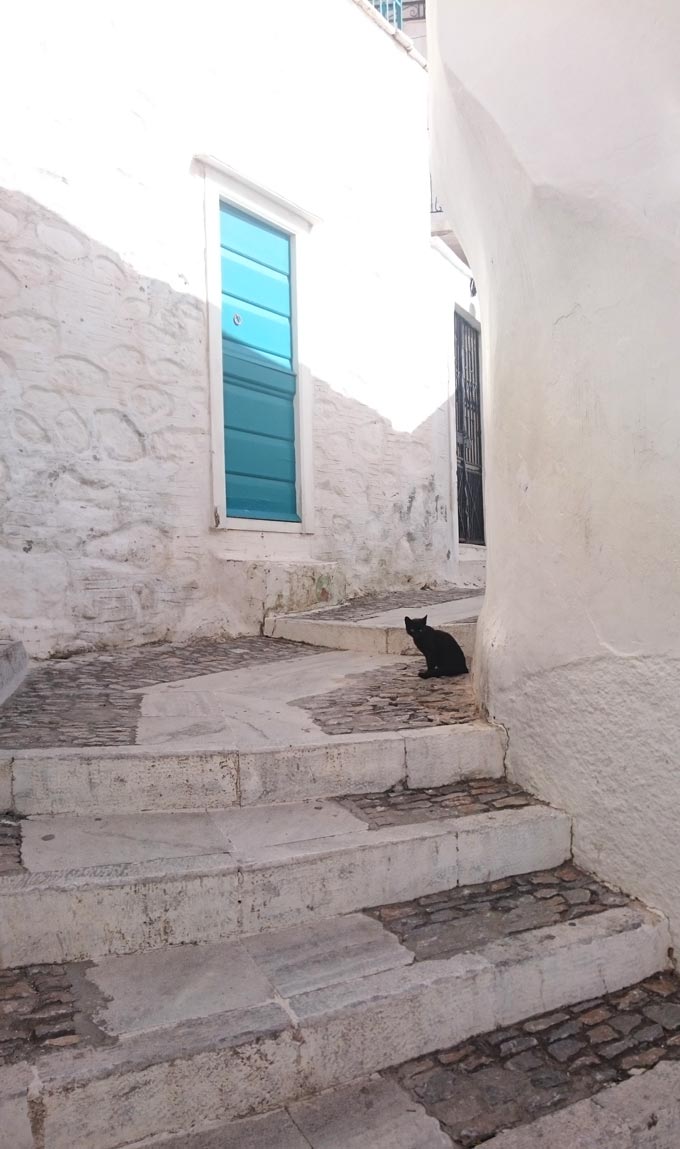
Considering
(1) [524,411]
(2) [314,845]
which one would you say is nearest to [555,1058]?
(2) [314,845]

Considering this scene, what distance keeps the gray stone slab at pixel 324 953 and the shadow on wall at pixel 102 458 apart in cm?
315

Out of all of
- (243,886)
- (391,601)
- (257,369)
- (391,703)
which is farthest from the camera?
(391,601)

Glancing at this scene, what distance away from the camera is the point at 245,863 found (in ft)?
6.88

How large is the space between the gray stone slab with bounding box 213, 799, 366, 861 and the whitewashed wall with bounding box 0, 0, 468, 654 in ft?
8.82

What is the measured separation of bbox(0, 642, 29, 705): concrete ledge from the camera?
12.0 ft

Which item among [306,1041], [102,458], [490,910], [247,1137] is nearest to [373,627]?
[102,458]

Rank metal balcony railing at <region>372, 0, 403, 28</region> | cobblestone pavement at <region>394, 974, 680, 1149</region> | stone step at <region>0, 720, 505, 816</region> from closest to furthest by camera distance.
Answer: cobblestone pavement at <region>394, 974, 680, 1149</region>
stone step at <region>0, 720, 505, 816</region>
metal balcony railing at <region>372, 0, 403, 28</region>

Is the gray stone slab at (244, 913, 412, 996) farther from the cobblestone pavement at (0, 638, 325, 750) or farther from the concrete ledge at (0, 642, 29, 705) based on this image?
the concrete ledge at (0, 642, 29, 705)

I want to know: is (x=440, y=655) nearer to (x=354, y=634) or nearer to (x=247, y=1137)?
(x=354, y=634)

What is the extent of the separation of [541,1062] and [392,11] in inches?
608

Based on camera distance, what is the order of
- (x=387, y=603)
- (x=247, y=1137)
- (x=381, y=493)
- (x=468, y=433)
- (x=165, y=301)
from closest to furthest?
(x=247, y=1137) < (x=165, y=301) < (x=387, y=603) < (x=381, y=493) < (x=468, y=433)

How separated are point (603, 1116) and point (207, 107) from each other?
6.28 meters

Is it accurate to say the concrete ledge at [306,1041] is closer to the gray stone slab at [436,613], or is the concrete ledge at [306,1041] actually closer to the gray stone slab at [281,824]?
the gray stone slab at [281,824]

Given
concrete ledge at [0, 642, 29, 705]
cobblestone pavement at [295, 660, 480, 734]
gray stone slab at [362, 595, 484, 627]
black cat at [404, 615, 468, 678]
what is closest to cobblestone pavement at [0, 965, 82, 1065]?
cobblestone pavement at [295, 660, 480, 734]
